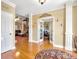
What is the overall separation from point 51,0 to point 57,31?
88.4 inches

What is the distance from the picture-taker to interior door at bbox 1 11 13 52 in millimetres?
4016

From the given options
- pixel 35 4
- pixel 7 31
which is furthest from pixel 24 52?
pixel 35 4

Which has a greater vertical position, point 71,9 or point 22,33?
point 71,9

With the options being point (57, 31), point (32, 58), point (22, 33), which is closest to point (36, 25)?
point (57, 31)

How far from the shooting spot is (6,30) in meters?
4.22

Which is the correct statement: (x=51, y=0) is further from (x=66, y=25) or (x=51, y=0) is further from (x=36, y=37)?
A: (x=36, y=37)

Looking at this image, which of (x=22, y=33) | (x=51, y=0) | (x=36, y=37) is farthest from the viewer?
(x=22, y=33)

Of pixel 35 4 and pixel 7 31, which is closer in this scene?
pixel 7 31

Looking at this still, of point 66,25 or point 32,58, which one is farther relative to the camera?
point 66,25

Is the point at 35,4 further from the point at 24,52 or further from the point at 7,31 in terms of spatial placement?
the point at 24,52

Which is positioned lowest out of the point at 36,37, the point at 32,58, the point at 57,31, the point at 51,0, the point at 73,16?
the point at 32,58

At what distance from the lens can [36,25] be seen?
6.96 m

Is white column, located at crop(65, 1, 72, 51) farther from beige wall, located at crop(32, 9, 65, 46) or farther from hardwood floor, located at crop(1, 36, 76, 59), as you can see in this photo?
hardwood floor, located at crop(1, 36, 76, 59)

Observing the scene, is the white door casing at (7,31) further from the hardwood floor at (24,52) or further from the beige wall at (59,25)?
the beige wall at (59,25)
